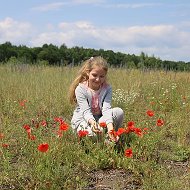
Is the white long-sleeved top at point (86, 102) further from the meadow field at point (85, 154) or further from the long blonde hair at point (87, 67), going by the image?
the meadow field at point (85, 154)

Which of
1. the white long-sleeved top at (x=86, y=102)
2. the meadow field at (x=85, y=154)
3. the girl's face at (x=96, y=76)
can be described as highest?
the girl's face at (x=96, y=76)

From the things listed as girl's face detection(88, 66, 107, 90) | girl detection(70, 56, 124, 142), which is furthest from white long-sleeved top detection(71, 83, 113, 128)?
girl's face detection(88, 66, 107, 90)

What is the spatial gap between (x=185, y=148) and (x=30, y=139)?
1795mm

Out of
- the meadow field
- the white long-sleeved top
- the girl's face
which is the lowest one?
the meadow field

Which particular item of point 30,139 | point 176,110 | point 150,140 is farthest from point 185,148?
point 176,110

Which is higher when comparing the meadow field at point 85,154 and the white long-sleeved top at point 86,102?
the white long-sleeved top at point 86,102

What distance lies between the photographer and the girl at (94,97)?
432 cm

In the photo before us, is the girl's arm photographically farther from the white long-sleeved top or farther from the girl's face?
the girl's face

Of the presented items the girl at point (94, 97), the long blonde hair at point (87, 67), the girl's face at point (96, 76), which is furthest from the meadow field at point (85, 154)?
the girl's face at point (96, 76)

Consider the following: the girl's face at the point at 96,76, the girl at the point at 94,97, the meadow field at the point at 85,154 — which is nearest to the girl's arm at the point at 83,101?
the girl at the point at 94,97

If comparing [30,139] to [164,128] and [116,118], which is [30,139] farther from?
[164,128]

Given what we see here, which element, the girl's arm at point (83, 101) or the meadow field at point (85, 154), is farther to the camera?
the girl's arm at point (83, 101)

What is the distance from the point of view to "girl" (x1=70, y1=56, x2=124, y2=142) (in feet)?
14.2

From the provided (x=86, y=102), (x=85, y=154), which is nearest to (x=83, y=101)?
(x=86, y=102)
